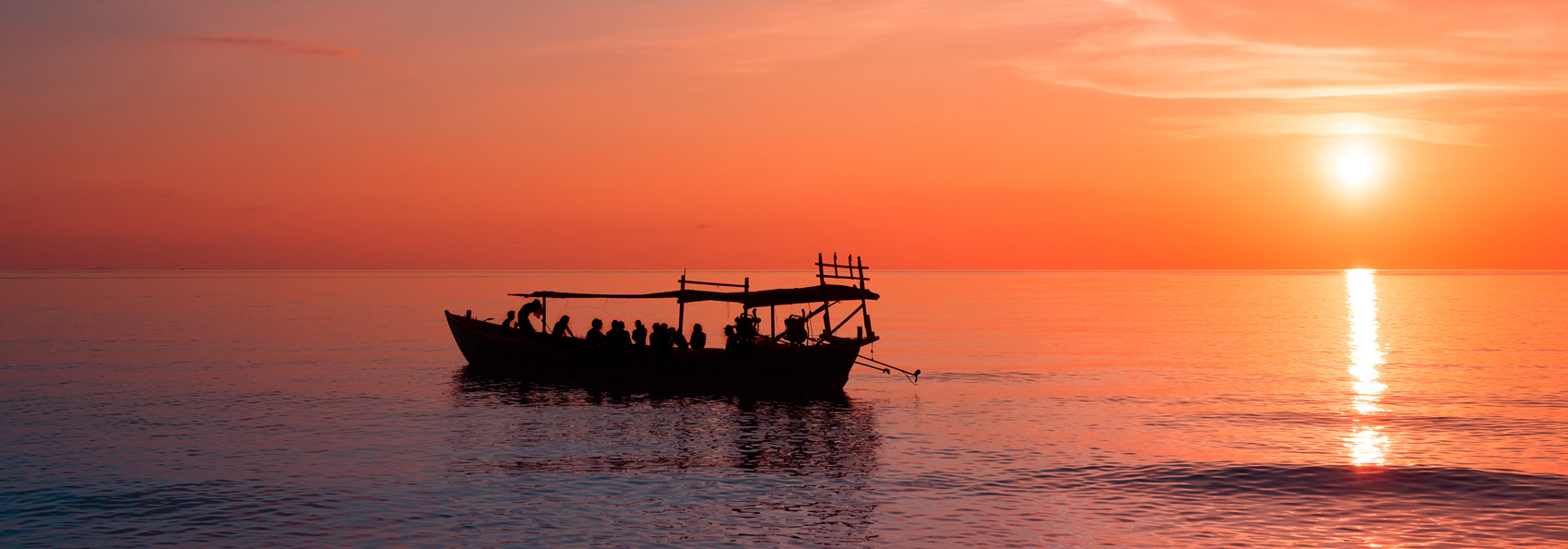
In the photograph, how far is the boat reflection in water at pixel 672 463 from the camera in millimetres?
17328

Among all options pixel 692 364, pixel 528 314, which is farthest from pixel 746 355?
pixel 528 314

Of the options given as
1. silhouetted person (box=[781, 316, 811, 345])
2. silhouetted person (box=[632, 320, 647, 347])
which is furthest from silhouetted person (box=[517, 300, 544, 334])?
silhouetted person (box=[781, 316, 811, 345])

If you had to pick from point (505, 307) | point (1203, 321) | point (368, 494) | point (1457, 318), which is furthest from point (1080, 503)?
point (505, 307)

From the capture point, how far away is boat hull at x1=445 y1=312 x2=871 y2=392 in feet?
117

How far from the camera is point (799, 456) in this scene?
78.1 feet

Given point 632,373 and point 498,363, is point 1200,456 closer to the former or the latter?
point 632,373

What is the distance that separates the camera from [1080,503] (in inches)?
738

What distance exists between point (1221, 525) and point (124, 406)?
96.6ft

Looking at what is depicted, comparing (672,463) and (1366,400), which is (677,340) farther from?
(1366,400)

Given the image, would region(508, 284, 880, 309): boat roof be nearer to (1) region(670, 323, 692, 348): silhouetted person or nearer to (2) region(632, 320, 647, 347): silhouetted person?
(1) region(670, 323, 692, 348): silhouetted person

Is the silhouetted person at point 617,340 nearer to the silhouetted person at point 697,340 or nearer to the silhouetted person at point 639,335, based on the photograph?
the silhouetted person at point 639,335

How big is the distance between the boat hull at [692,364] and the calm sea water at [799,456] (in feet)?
3.74

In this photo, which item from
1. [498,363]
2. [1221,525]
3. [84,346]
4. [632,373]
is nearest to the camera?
[1221,525]

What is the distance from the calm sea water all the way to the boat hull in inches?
44.9
